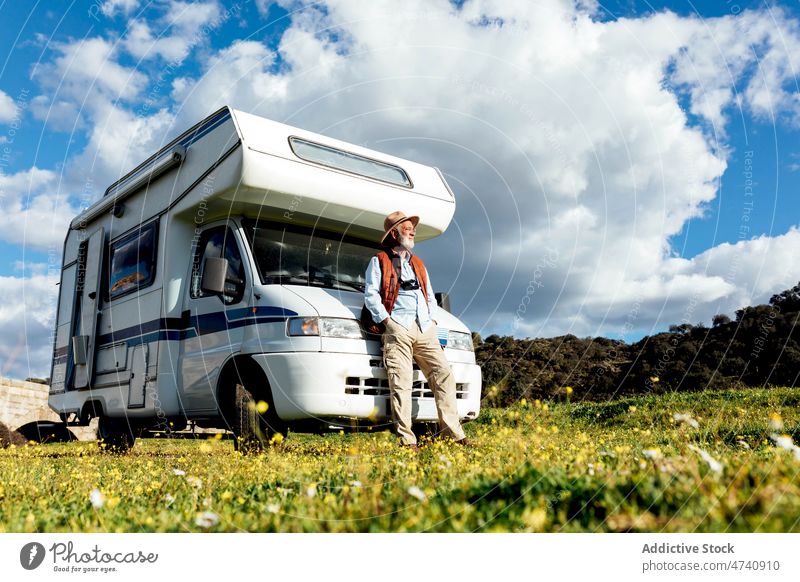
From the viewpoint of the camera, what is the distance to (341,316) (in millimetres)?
6219

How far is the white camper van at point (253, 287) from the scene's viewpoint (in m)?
6.18

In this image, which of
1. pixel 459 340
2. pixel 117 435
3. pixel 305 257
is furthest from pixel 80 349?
pixel 459 340

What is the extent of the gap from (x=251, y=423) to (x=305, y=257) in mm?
1840

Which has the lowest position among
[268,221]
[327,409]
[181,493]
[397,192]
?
[181,493]

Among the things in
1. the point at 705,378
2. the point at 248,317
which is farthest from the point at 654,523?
the point at 705,378

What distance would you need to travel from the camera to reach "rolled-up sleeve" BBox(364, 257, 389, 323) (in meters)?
6.22

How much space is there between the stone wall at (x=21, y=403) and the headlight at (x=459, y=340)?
36.7ft

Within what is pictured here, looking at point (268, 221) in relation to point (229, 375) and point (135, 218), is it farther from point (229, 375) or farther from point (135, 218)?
point (135, 218)

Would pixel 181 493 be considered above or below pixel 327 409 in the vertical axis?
below

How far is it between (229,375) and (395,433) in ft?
6.16

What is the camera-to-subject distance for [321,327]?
20.0ft

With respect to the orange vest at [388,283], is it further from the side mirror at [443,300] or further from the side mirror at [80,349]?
the side mirror at [80,349]

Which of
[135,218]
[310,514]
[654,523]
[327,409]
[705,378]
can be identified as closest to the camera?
[654,523]

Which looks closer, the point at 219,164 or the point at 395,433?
A: the point at 395,433
